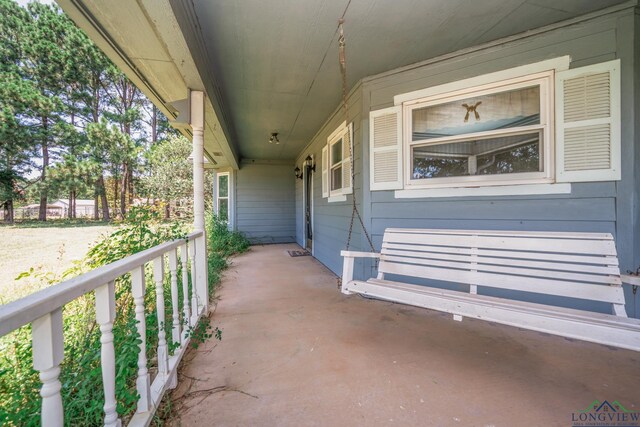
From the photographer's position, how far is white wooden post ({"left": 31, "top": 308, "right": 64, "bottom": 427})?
27.3 inches

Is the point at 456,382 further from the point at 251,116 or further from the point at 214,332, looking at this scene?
the point at 251,116

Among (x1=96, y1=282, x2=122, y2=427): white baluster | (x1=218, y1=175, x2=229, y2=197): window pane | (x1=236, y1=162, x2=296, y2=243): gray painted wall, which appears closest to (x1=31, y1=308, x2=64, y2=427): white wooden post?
(x1=96, y1=282, x2=122, y2=427): white baluster

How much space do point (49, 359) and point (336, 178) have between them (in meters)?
3.71

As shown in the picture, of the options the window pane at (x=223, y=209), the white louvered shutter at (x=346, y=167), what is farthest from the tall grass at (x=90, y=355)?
the window pane at (x=223, y=209)

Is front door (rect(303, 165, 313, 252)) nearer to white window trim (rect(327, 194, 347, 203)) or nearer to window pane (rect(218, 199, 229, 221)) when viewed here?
white window trim (rect(327, 194, 347, 203))

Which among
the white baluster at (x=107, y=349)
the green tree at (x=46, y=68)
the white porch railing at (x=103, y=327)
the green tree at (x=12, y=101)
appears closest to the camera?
the white porch railing at (x=103, y=327)

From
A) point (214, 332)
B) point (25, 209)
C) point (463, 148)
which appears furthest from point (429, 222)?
point (25, 209)

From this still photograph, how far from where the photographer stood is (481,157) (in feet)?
8.07

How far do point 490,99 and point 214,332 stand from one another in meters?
3.24

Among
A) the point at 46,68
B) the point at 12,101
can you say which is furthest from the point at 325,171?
the point at 46,68

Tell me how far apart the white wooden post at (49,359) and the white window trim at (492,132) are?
2.69 m

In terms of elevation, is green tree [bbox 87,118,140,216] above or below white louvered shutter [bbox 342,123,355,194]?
above

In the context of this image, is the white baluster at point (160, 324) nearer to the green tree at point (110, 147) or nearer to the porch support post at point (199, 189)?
the porch support post at point (199, 189)

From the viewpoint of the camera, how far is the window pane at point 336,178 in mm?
3961
